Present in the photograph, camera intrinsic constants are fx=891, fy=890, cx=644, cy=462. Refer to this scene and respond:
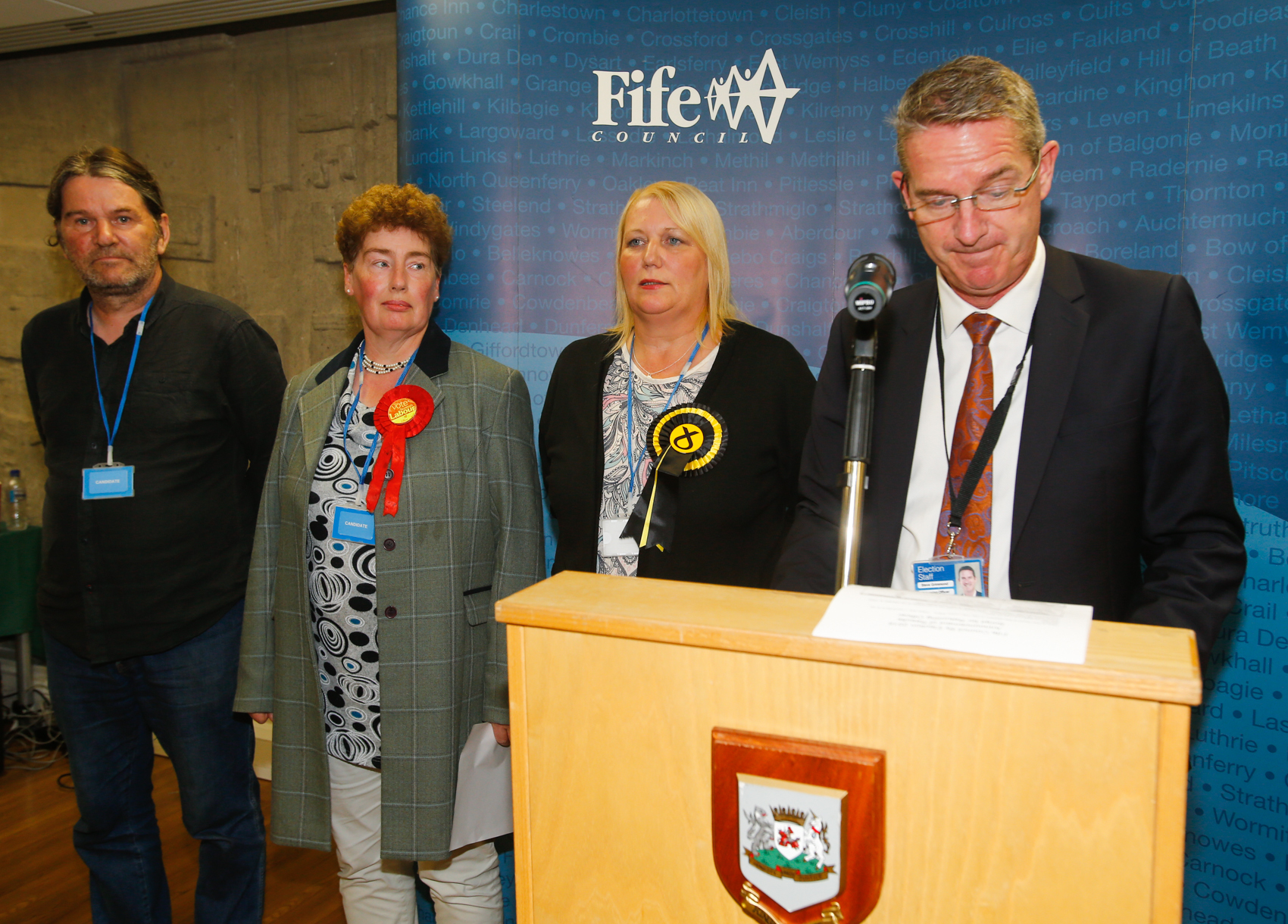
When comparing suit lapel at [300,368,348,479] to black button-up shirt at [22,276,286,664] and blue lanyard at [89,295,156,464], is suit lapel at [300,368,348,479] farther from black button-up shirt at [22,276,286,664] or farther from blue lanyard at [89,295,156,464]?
blue lanyard at [89,295,156,464]

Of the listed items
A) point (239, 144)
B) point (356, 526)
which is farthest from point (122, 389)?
point (239, 144)

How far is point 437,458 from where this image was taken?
1896mm

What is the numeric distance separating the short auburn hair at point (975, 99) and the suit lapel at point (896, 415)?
0.31m

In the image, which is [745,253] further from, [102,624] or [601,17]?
[102,624]

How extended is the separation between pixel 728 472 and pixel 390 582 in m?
0.74

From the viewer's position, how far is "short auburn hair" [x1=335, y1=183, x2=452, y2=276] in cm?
201

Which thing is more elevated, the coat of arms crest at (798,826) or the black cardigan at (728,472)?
the black cardigan at (728,472)

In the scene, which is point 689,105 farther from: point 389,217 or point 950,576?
point 950,576

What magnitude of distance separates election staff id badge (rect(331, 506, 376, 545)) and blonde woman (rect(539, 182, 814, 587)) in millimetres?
419

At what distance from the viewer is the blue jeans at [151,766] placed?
2139mm

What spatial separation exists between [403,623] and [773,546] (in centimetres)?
80

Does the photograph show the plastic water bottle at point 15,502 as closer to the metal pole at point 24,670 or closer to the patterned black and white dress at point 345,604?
the metal pole at point 24,670

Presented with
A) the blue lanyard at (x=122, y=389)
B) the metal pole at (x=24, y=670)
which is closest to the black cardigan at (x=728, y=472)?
the blue lanyard at (x=122, y=389)

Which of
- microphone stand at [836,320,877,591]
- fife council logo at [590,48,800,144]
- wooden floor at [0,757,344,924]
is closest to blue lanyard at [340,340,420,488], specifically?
fife council logo at [590,48,800,144]
